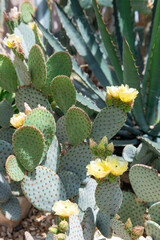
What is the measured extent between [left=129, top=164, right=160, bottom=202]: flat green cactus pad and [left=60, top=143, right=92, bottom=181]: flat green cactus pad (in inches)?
7.7

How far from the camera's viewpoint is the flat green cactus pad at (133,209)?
122 centimetres

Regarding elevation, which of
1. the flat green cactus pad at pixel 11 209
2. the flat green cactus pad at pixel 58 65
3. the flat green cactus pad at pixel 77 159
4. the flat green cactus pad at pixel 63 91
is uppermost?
the flat green cactus pad at pixel 58 65

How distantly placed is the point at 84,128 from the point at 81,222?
381 mm

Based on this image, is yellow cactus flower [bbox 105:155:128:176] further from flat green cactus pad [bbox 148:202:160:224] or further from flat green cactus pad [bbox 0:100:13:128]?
flat green cactus pad [bbox 0:100:13:128]

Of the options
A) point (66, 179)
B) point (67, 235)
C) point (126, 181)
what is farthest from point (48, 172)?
point (126, 181)

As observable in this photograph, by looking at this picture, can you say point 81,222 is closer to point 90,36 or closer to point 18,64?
point 18,64

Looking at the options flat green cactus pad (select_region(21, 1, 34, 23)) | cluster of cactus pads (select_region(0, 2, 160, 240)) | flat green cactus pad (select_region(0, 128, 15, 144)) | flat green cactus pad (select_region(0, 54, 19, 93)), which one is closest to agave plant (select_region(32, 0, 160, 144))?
flat green cactus pad (select_region(21, 1, 34, 23))

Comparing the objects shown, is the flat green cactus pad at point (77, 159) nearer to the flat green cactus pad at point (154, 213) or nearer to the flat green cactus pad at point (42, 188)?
the flat green cactus pad at point (42, 188)

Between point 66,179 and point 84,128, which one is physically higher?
point 84,128

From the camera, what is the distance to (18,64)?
3.71ft

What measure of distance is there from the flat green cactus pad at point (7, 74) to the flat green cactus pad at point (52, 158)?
33cm

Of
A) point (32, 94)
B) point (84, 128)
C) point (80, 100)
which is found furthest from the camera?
point (80, 100)

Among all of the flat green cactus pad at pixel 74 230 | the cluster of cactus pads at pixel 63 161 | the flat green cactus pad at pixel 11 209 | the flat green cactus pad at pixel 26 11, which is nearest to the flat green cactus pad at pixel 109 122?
the cluster of cactus pads at pixel 63 161

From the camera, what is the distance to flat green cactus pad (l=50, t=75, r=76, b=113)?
112 cm
